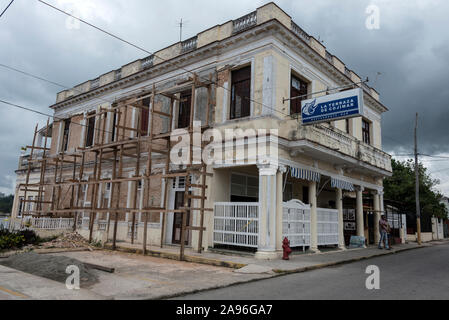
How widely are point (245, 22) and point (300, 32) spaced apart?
8.66 ft

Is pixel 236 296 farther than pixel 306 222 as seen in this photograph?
No

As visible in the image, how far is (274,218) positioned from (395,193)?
21161 millimetres

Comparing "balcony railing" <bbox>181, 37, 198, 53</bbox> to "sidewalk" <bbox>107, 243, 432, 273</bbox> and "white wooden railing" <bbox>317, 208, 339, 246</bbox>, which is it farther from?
"white wooden railing" <bbox>317, 208, 339, 246</bbox>

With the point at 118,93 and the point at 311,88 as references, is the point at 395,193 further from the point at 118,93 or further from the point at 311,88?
the point at 118,93

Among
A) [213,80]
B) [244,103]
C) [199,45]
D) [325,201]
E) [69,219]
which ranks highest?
[199,45]

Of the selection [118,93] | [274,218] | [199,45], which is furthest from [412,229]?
[118,93]

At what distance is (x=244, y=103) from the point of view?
45.5 ft

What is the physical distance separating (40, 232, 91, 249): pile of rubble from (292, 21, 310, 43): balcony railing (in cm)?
1296

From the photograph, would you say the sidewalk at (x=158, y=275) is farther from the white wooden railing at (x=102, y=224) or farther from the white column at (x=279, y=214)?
the white wooden railing at (x=102, y=224)

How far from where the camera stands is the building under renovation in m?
12.6

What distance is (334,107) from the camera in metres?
12.3

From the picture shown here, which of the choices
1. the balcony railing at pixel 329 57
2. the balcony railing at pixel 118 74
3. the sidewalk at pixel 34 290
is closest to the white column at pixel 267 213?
the sidewalk at pixel 34 290

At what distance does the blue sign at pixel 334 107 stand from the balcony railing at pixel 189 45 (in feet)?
21.1

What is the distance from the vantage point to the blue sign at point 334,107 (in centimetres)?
1187
